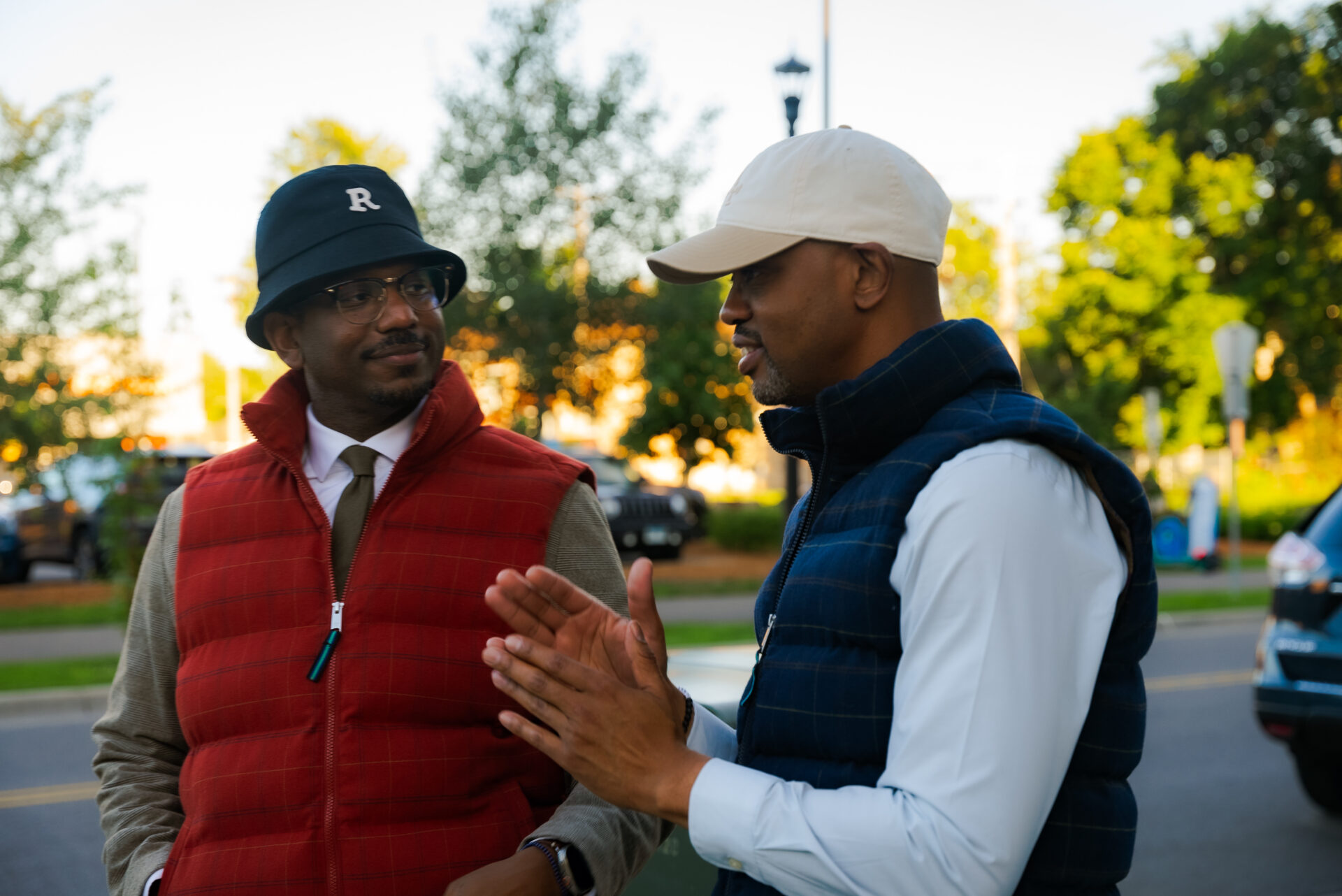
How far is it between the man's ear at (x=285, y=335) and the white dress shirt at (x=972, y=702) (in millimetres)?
1447

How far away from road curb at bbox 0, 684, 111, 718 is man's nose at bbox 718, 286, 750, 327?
858cm

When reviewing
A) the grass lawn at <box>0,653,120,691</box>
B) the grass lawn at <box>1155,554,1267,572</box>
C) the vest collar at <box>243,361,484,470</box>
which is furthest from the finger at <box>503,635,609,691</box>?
the grass lawn at <box>1155,554,1267,572</box>

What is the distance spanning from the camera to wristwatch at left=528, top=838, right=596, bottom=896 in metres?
2.05

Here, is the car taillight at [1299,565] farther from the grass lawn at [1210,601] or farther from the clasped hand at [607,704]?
the grass lawn at [1210,601]

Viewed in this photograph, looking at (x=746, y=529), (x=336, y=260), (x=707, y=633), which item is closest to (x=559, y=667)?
(x=336, y=260)

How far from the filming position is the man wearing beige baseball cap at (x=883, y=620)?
55.3 inches

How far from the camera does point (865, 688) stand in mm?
1561

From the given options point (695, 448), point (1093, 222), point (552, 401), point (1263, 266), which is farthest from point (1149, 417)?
point (1093, 222)

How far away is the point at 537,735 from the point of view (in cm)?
166

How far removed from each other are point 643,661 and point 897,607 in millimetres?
368

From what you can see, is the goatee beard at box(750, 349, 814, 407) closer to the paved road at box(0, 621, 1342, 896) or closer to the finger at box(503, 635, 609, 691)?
the finger at box(503, 635, 609, 691)

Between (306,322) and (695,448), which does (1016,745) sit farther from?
(695,448)

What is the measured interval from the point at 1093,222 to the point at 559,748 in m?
39.3

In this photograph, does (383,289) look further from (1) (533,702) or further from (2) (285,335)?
(1) (533,702)
